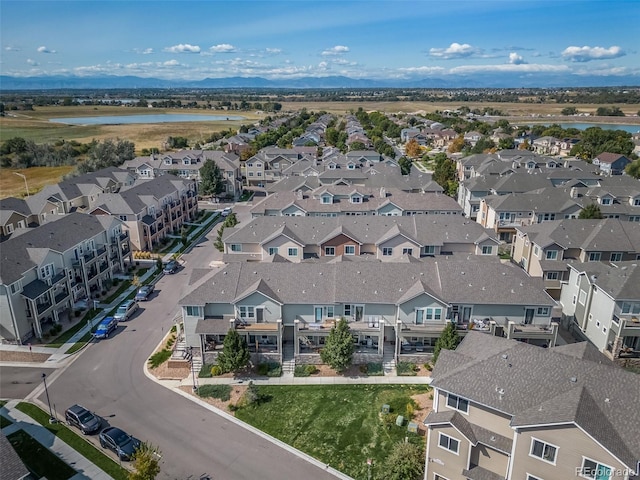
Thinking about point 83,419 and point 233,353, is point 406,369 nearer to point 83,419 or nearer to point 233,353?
point 233,353

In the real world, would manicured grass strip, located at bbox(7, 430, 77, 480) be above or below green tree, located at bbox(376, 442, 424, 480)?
below

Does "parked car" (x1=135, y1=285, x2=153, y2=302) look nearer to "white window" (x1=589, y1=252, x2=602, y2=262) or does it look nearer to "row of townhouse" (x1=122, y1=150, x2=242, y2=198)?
"row of townhouse" (x1=122, y1=150, x2=242, y2=198)

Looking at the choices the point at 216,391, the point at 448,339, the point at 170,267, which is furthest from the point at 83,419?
the point at 170,267

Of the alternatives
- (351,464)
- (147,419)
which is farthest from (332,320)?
(147,419)

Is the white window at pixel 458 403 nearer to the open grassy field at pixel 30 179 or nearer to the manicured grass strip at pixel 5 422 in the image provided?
the manicured grass strip at pixel 5 422

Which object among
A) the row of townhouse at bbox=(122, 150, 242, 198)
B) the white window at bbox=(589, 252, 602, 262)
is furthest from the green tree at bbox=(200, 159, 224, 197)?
the white window at bbox=(589, 252, 602, 262)

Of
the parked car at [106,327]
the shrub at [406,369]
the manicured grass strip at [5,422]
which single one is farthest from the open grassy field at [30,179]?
the shrub at [406,369]
